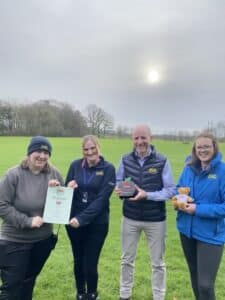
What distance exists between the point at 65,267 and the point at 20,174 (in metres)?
2.71

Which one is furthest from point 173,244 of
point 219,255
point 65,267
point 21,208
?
point 21,208

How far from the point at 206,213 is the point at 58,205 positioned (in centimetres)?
163

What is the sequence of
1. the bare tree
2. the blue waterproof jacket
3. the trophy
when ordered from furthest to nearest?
the bare tree → the trophy → the blue waterproof jacket

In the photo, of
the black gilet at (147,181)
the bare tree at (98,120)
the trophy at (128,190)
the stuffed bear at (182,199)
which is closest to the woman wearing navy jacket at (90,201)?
the trophy at (128,190)

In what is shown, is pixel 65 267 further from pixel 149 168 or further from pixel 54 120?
pixel 54 120

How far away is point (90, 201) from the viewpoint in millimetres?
4477

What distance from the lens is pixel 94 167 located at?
4551 mm

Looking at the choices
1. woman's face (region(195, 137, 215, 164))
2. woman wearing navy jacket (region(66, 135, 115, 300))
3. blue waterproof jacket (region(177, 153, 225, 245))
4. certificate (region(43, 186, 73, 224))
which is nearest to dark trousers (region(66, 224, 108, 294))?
woman wearing navy jacket (region(66, 135, 115, 300))

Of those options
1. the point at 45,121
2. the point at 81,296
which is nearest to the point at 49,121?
the point at 45,121

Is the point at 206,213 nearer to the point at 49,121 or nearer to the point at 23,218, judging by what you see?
the point at 23,218

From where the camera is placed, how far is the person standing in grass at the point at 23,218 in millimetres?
3852

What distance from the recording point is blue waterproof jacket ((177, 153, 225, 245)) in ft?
12.5

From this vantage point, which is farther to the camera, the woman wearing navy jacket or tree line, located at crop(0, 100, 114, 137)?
tree line, located at crop(0, 100, 114, 137)

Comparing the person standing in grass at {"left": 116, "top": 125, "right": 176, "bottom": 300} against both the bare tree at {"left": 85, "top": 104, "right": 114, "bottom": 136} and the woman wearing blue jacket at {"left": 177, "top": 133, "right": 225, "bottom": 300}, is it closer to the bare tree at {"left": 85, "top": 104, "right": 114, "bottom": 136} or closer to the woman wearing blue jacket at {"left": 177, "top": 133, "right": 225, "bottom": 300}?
the woman wearing blue jacket at {"left": 177, "top": 133, "right": 225, "bottom": 300}
